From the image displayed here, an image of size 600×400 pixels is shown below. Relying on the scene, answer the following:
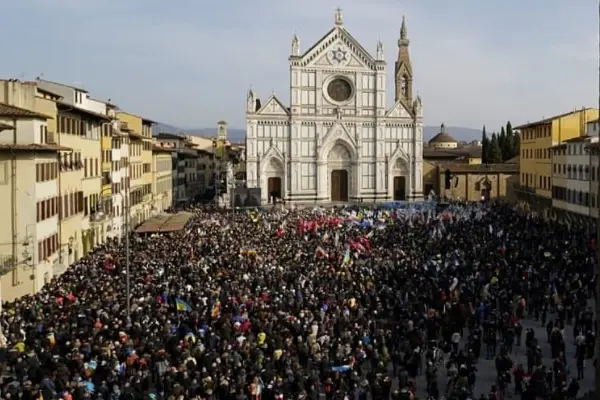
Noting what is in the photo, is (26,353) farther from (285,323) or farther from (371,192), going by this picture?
(371,192)

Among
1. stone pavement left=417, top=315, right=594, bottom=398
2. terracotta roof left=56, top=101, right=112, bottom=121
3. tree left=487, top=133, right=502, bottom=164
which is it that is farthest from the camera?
tree left=487, top=133, right=502, bottom=164

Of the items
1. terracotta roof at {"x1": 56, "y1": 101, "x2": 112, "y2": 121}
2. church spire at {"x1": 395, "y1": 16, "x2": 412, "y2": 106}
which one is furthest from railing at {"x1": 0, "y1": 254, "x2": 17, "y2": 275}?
church spire at {"x1": 395, "y1": 16, "x2": 412, "y2": 106}

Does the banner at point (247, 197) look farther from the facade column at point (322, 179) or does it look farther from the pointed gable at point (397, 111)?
the pointed gable at point (397, 111)

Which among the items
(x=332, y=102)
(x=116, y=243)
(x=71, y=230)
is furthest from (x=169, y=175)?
(x=71, y=230)

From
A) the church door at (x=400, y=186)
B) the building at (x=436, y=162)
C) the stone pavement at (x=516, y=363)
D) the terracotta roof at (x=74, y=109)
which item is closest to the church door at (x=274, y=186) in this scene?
the church door at (x=400, y=186)

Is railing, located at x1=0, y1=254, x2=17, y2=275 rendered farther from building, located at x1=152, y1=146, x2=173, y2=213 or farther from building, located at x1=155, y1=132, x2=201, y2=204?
building, located at x1=155, y1=132, x2=201, y2=204

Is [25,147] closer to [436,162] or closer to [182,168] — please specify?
[182,168]
